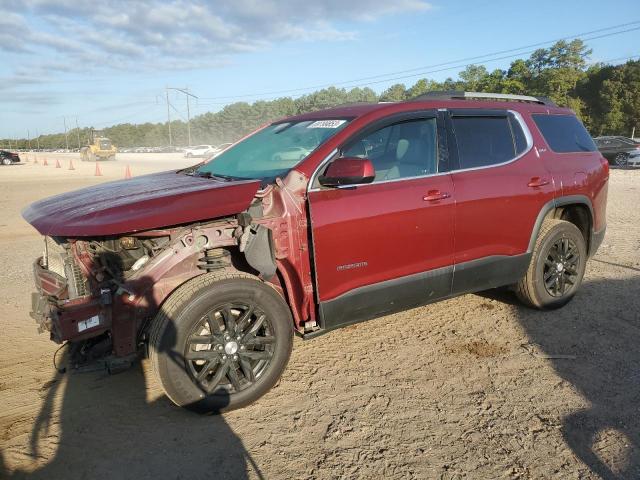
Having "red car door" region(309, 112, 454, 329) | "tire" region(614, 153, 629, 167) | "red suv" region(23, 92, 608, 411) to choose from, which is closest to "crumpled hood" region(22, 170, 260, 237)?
"red suv" region(23, 92, 608, 411)

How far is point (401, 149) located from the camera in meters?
3.84

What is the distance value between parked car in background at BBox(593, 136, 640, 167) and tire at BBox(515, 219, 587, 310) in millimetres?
20013

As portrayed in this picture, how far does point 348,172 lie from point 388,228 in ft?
1.85

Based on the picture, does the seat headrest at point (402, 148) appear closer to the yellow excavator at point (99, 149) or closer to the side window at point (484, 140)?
the side window at point (484, 140)

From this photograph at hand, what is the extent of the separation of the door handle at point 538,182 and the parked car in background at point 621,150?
2058 centimetres

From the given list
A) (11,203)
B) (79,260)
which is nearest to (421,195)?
(79,260)

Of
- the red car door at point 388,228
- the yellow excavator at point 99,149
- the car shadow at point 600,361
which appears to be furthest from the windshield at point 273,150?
the yellow excavator at point 99,149

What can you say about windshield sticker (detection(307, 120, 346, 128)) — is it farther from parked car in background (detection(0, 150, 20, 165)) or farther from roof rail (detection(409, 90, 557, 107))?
parked car in background (detection(0, 150, 20, 165))

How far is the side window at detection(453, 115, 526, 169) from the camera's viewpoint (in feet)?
13.2

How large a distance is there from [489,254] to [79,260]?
3116 millimetres

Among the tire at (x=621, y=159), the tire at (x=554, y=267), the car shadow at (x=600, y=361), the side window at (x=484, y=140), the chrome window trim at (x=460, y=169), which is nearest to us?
the car shadow at (x=600, y=361)

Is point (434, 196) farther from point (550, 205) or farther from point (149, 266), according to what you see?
point (149, 266)

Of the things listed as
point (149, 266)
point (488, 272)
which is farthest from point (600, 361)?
point (149, 266)

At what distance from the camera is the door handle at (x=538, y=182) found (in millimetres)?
4277
